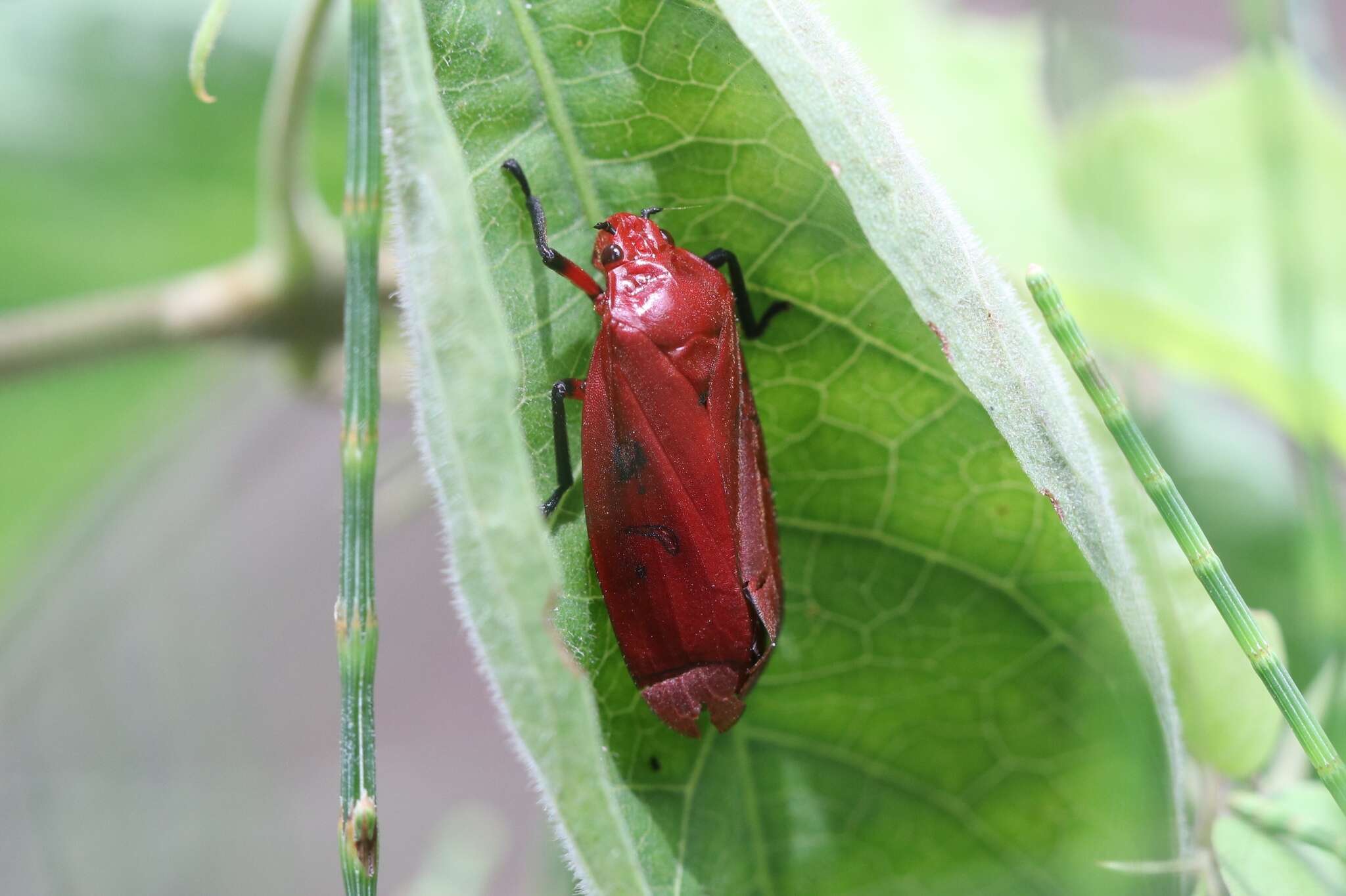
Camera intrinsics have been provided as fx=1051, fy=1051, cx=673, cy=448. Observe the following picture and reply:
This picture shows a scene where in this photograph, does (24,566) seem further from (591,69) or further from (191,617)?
(591,69)

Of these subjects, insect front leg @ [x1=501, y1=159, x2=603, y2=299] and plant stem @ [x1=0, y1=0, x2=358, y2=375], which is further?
plant stem @ [x1=0, y1=0, x2=358, y2=375]

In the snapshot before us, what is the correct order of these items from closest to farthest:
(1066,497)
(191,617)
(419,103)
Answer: (419,103), (1066,497), (191,617)

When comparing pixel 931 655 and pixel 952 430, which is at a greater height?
pixel 952 430

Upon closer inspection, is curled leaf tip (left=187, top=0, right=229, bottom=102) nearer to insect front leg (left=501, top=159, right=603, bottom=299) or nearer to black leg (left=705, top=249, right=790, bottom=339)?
insect front leg (left=501, top=159, right=603, bottom=299)

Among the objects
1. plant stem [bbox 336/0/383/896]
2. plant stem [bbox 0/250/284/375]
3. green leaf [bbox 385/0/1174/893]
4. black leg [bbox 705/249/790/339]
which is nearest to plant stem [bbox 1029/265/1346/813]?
green leaf [bbox 385/0/1174/893]

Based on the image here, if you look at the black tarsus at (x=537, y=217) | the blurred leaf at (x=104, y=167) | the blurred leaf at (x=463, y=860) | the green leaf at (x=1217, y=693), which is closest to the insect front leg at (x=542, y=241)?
the black tarsus at (x=537, y=217)

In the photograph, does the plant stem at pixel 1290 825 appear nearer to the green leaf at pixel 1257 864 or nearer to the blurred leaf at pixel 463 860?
the green leaf at pixel 1257 864

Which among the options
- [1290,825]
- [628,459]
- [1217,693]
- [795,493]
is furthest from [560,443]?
[1290,825]

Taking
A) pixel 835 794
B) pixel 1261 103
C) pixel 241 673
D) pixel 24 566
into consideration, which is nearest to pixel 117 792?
pixel 241 673
